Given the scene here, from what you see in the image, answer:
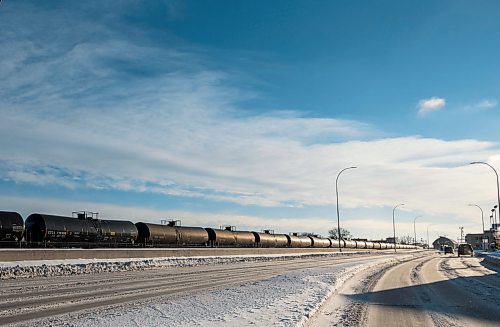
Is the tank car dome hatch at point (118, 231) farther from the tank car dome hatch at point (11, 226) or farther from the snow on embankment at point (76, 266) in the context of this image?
the tank car dome hatch at point (11, 226)

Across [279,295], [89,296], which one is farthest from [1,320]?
[279,295]

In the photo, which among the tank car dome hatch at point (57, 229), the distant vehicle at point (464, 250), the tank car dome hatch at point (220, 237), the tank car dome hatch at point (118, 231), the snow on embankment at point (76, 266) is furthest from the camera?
the distant vehicle at point (464, 250)

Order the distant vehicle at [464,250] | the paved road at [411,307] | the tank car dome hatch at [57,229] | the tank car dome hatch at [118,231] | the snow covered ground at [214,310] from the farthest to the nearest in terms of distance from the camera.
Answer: the distant vehicle at [464,250] < the tank car dome hatch at [118,231] < the tank car dome hatch at [57,229] < the paved road at [411,307] < the snow covered ground at [214,310]

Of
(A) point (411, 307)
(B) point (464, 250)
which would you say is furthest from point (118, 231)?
(B) point (464, 250)

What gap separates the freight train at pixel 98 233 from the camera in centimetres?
3116

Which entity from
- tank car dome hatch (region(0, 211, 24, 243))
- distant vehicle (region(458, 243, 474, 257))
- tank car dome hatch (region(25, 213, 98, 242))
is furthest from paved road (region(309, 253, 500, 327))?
distant vehicle (region(458, 243, 474, 257))

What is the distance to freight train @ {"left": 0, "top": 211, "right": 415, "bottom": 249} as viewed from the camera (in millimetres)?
31156

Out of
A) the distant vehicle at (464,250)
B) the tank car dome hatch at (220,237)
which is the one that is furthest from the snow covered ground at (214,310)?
the distant vehicle at (464,250)

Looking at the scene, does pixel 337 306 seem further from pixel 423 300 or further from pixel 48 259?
pixel 48 259

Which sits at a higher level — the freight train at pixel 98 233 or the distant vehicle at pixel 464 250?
the freight train at pixel 98 233

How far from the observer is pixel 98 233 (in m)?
37.3

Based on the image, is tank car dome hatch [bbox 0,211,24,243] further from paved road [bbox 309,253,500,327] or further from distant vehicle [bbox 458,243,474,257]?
distant vehicle [bbox 458,243,474,257]

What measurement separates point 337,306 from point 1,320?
822 centimetres

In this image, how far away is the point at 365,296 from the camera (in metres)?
15.8
